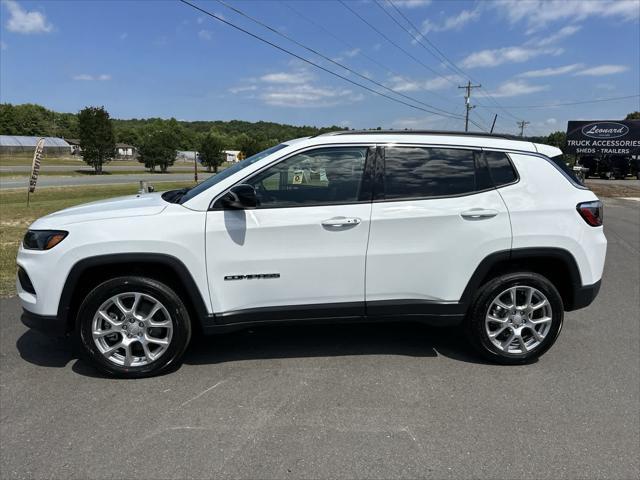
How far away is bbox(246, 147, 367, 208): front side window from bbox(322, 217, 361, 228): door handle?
150mm

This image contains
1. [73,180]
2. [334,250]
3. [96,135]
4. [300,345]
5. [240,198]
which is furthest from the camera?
[96,135]

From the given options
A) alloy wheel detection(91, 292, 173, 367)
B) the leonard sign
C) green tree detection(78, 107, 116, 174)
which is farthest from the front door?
the leonard sign

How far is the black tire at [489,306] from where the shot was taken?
12.3ft

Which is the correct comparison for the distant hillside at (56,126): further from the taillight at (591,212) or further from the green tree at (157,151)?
the taillight at (591,212)

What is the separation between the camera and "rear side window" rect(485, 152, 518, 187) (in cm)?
374

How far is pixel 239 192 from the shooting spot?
3.39m

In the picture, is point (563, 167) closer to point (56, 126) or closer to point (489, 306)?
point (489, 306)

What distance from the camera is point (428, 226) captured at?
359 cm

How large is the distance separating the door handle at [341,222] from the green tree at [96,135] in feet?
145

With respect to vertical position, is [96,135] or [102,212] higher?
[96,135]

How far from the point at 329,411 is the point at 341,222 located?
1344 mm

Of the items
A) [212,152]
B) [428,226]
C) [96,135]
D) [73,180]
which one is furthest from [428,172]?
[212,152]

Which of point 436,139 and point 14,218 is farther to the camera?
point 14,218

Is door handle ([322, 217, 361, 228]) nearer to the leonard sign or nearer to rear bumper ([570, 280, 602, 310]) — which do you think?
rear bumper ([570, 280, 602, 310])
